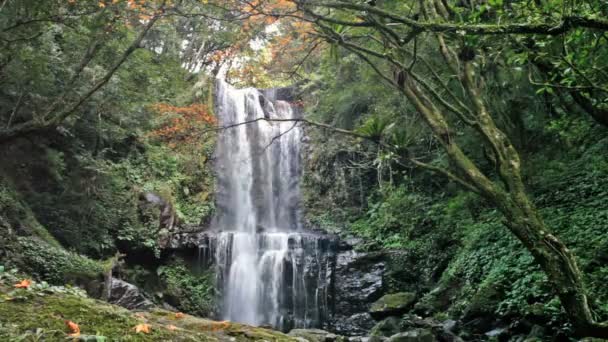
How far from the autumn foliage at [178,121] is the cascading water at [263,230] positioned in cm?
216

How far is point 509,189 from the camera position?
14.5ft

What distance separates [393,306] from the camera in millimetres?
9375

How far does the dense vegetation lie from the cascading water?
2.52 ft

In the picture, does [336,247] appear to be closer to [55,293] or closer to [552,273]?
[552,273]

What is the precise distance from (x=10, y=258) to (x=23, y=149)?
2965mm

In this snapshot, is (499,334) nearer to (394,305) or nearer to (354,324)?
(394,305)

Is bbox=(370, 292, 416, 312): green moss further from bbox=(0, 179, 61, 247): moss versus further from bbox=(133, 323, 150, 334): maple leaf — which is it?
bbox=(133, 323, 150, 334): maple leaf

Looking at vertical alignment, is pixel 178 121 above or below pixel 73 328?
above

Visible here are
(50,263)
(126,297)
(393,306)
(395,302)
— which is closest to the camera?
(50,263)

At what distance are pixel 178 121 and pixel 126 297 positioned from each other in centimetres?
675

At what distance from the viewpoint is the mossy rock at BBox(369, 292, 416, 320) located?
9336 mm

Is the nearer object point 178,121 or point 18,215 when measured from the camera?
point 18,215

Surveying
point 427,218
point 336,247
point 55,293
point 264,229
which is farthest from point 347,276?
point 55,293

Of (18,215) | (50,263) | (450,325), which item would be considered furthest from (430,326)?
(18,215)
